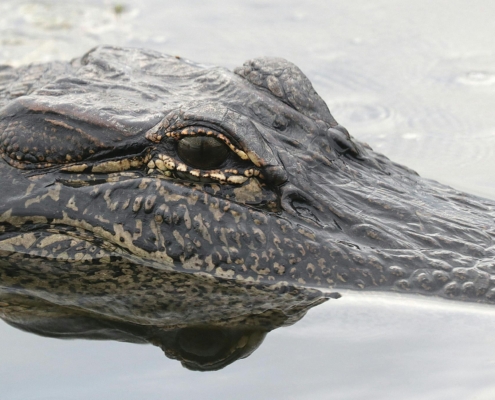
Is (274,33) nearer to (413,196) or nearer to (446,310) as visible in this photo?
(413,196)

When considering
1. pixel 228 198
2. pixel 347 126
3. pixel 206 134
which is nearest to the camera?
pixel 206 134

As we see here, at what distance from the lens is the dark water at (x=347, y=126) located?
446cm

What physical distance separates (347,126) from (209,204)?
348 cm

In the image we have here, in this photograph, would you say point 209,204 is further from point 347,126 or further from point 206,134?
→ point 347,126

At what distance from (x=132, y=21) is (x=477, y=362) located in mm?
7549

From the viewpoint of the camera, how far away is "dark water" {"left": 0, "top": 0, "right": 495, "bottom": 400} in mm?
4465

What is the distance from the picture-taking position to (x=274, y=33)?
422 inches

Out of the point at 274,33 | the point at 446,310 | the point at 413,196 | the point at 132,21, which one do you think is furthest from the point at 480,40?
the point at 446,310

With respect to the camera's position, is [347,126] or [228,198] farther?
[347,126]

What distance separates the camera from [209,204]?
515 centimetres

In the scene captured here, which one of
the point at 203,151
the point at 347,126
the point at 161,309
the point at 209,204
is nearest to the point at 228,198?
the point at 209,204

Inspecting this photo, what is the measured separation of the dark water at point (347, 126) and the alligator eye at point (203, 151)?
3.32ft

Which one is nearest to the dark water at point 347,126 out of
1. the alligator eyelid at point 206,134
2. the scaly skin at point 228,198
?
the scaly skin at point 228,198

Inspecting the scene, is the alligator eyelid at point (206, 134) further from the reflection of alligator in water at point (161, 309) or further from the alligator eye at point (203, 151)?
the reflection of alligator in water at point (161, 309)
